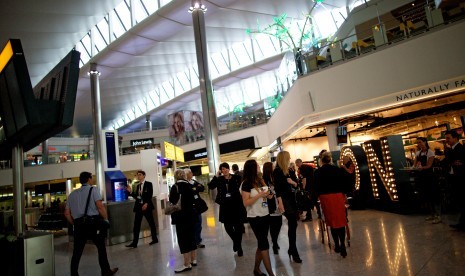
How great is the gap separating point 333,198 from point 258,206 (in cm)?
140

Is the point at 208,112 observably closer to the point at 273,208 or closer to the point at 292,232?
the point at 292,232

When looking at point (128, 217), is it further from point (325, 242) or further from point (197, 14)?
point (197, 14)

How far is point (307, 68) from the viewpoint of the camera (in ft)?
39.3

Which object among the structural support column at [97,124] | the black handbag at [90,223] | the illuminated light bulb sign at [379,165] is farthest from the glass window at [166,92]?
the black handbag at [90,223]

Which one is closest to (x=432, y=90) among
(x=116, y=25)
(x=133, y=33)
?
(x=133, y=33)

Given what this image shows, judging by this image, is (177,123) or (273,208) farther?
(177,123)

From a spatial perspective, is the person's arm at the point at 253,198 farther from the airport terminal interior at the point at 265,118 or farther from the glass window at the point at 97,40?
the glass window at the point at 97,40

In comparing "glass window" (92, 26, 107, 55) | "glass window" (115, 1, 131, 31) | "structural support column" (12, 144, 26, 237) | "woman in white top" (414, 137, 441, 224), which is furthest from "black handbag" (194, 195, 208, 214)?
"glass window" (92, 26, 107, 55)

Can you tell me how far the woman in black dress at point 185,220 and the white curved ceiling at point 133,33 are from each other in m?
15.6

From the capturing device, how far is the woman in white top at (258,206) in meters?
3.83

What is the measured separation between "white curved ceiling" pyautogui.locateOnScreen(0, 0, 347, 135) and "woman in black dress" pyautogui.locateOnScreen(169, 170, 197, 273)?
15635 mm

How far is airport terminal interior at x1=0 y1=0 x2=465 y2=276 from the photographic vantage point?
4.29 m

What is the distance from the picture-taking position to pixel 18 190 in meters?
4.32

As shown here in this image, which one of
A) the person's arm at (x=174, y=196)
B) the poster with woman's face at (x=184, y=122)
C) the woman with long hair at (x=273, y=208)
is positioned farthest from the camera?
the poster with woman's face at (x=184, y=122)
